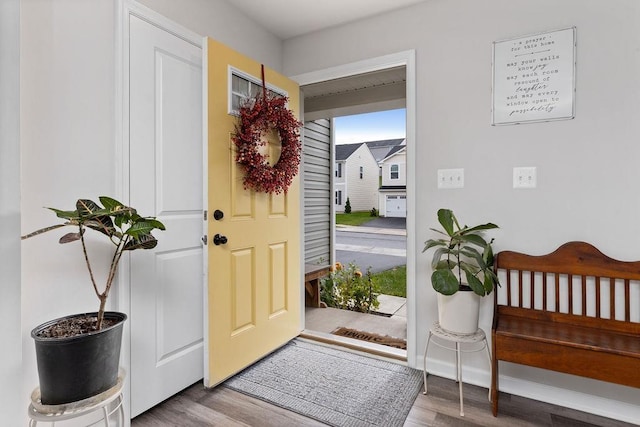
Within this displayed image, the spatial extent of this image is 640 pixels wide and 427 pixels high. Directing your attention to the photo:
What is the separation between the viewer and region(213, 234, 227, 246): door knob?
2.00 m

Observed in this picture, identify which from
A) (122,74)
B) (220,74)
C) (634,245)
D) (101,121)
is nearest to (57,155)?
(101,121)

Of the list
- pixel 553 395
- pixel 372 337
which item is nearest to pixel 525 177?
pixel 553 395

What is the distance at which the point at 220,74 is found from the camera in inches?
80.4

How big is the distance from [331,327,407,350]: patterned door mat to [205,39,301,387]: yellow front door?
54 centimetres

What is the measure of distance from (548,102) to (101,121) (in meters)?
2.39

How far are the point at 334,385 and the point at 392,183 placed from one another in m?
5.87

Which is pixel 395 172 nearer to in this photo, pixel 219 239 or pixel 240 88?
pixel 240 88

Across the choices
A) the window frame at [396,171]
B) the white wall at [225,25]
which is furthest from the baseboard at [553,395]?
the window frame at [396,171]

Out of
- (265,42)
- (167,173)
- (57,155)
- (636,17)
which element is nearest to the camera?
(57,155)

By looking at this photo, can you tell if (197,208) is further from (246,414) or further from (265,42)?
(265,42)

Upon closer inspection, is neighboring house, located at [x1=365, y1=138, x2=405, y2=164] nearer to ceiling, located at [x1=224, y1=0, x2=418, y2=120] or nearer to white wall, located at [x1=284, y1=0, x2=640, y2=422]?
ceiling, located at [x1=224, y1=0, x2=418, y2=120]

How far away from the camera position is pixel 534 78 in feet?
6.55

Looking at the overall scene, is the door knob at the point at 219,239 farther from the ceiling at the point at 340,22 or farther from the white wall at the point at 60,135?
the ceiling at the point at 340,22

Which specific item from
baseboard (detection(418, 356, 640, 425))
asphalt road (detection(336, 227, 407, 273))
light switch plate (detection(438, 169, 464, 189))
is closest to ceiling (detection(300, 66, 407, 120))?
light switch plate (detection(438, 169, 464, 189))
